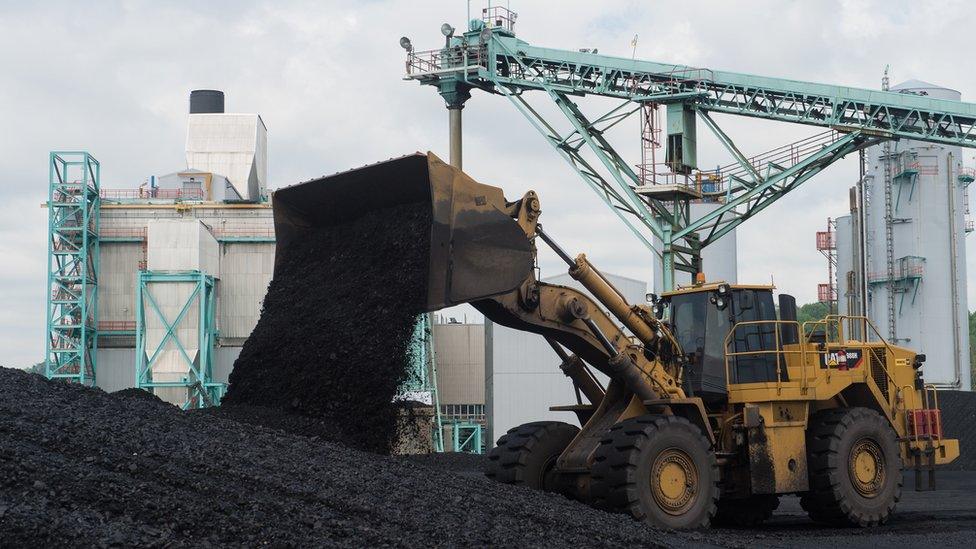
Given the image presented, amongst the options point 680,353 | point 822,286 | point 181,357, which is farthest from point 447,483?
point 822,286

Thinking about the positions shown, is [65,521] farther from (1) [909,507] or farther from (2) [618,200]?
(2) [618,200]

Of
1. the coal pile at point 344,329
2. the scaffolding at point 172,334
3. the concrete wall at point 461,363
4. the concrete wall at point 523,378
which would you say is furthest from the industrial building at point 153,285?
the coal pile at point 344,329

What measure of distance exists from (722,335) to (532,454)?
2.61 m

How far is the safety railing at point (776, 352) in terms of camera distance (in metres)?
13.6

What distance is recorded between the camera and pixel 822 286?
5356 cm

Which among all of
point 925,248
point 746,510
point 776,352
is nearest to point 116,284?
point 925,248

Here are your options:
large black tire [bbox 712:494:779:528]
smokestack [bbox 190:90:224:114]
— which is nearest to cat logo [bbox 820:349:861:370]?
large black tire [bbox 712:494:779:528]

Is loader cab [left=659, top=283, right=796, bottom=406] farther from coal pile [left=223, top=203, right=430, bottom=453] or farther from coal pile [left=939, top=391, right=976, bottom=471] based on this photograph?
coal pile [left=939, top=391, right=976, bottom=471]

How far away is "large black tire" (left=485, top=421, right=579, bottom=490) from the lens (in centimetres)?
1355

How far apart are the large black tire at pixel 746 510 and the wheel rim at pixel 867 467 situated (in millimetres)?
1004

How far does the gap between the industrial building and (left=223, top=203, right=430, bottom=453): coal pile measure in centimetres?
3361

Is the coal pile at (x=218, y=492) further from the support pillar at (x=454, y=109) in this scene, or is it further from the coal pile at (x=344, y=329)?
the support pillar at (x=454, y=109)

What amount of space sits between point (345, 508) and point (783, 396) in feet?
20.0

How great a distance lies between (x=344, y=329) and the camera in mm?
12500
